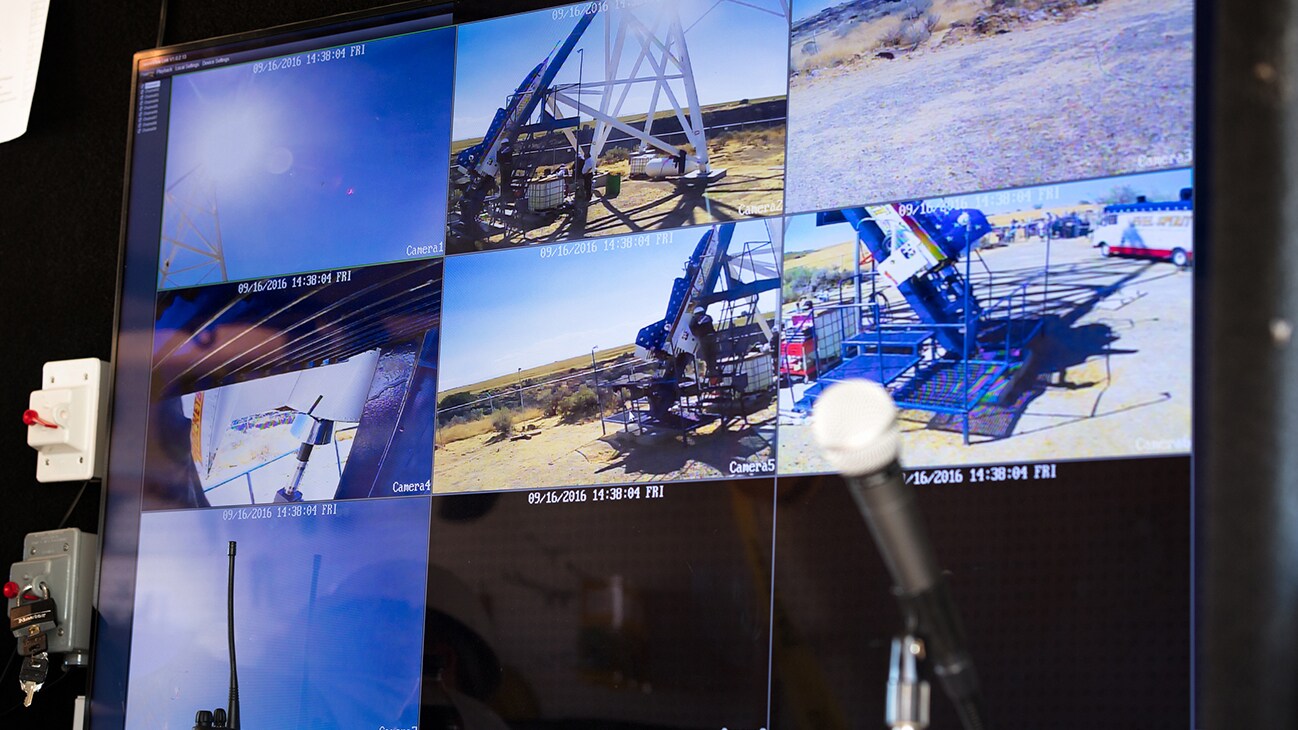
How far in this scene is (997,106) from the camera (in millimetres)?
1916

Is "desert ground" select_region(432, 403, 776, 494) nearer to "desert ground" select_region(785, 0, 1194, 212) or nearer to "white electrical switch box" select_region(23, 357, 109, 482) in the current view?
"desert ground" select_region(785, 0, 1194, 212)

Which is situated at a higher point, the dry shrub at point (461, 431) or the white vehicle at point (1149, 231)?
the white vehicle at point (1149, 231)

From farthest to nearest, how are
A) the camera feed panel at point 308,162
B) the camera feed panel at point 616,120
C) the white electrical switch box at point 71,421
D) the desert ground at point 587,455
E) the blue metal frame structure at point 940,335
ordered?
1. the white electrical switch box at point 71,421
2. the camera feed panel at point 308,162
3. the camera feed panel at point 616,120
4. the desert ground at point 587,455
5. the blue metal frame structure at point 940,335

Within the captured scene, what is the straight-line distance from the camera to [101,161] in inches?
107

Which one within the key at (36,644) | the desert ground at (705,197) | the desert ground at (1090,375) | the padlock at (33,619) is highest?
the desert ground at (705,197)

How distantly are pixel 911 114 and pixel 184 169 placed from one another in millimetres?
1397

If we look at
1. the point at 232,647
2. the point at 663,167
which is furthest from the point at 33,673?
the point at 663,167

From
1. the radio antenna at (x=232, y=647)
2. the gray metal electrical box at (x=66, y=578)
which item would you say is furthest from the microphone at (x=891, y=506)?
the gray metal electrical box at (x=66, y=578)

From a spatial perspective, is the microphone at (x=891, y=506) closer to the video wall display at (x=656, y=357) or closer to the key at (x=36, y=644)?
the video wall display at (x=656, y=357)

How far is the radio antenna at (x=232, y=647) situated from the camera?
2172mm

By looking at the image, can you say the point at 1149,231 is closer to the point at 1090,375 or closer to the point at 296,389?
the point at 1090,375

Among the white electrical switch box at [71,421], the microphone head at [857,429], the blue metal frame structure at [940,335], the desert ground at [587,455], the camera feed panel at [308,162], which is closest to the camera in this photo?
the microphone head at [857,429]

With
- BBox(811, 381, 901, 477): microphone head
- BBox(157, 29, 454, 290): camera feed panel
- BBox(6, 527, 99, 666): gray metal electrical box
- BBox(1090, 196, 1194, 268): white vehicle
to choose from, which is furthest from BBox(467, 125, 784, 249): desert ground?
BBox(6, 527, 99, 666): gray metal electrical box

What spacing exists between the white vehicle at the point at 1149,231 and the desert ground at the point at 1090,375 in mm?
15
